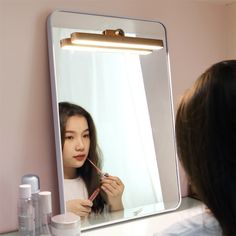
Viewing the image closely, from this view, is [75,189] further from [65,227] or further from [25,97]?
[25,97]

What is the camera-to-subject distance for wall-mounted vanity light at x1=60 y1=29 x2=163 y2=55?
1.11 metres

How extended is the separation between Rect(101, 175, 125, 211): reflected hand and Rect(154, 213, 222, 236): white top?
43 centimetres

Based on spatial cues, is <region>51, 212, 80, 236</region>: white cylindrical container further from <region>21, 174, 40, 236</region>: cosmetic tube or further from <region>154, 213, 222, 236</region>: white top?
<region>154, 213, 222, 236</region>: white top

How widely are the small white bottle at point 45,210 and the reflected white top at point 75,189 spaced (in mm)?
105

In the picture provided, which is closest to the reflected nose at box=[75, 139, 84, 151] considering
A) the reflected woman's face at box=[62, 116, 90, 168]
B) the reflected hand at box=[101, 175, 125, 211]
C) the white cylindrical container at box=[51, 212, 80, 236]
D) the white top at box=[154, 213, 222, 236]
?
the reflected woman's face at box=[62, 116, 90, 168]

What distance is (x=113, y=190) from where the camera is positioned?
3.85 ft

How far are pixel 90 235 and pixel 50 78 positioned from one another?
47 centimetres

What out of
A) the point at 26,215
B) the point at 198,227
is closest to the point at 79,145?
the point at 26,215

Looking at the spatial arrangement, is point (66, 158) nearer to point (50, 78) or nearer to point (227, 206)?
point (50, 78)

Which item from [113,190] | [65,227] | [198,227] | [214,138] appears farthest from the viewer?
[113,190]

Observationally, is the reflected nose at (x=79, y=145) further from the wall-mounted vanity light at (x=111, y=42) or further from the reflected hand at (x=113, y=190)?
the wall-mounted vanity light at (x=111, y=42)

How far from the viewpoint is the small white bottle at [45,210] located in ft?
3.21

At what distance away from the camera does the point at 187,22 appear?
1.39 metres

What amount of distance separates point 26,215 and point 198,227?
18.8 inches
